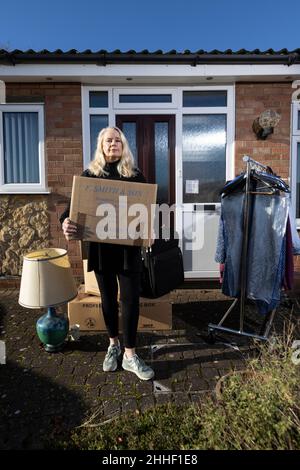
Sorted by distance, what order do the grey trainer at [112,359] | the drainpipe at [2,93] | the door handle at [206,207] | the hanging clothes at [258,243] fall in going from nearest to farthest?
the grey trainer at [112,359] < the hanging clothes at [258,243] < the drainpipe at [2,93] < the door handle at [206,207]

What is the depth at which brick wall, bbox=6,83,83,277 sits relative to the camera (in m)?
4.54

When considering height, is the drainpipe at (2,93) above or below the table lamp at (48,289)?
above

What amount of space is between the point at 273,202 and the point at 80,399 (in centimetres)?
212

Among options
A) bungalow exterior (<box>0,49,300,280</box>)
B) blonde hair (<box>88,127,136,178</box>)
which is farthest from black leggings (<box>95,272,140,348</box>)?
bungalow exterior (<box>0,49,300,280</box>)

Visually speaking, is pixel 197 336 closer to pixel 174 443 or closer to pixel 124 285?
pixel 124 285

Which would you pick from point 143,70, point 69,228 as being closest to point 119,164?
point 69,228

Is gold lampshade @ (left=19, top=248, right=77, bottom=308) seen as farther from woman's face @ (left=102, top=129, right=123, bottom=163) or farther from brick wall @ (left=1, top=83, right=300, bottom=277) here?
brick wall @ (left=1, top=83, right=300, bottom=277)

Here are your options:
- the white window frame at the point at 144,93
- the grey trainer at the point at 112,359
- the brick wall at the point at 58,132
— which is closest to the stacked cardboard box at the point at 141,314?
the grey trainer at the point at 112,359

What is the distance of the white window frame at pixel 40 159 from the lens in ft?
15.1

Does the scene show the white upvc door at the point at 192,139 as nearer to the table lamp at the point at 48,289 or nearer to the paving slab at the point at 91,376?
the paving slab at the point at 91,376

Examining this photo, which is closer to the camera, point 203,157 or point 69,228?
point 69,228

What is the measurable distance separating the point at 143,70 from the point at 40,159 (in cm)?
180

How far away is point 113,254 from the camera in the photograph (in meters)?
2.51

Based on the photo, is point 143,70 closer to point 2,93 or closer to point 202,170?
point 202,170
